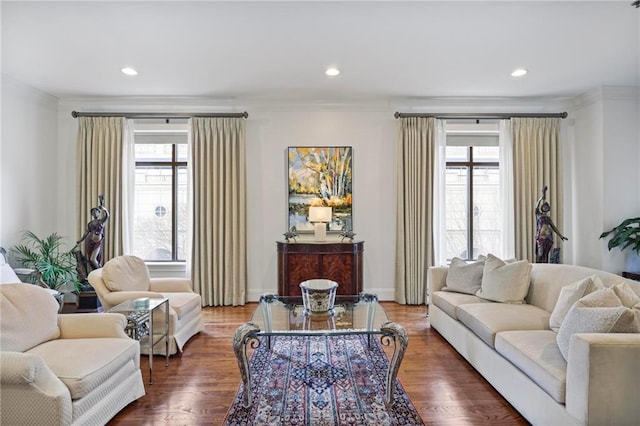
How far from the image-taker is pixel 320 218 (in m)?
4.93

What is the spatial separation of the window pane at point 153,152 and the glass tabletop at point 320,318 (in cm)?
326

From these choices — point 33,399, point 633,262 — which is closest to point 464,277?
point 633,262

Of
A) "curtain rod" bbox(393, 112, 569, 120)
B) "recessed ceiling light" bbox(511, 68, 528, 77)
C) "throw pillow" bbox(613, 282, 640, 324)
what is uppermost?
"recessed ceiling light" bbox(511, 68, 528, 77)

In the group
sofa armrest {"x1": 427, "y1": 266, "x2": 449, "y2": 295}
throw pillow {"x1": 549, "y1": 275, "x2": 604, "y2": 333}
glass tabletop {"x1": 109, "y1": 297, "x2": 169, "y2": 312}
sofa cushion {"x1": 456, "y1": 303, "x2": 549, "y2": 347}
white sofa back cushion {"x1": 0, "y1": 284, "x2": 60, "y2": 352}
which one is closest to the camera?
white sofa back cushion {"x1": 0, "y1": 284, "x2": 60, "y2": 352}

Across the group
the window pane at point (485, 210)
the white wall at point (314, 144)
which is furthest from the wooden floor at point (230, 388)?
the window pane at point (485, 210)

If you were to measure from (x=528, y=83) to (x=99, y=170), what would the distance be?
229 inches

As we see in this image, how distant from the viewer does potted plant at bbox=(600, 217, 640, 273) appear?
4.57 m

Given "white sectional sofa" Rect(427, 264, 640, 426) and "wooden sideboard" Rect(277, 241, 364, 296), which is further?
"wooden sideboard" Rect(277, 241, 364, 296)

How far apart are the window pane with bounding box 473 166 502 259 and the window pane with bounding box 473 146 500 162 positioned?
0.15 m

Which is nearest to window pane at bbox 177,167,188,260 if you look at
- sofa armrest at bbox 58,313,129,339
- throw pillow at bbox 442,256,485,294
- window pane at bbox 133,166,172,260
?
window pane at bbox 133,166,172,260

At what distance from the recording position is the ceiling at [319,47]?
3029 mm

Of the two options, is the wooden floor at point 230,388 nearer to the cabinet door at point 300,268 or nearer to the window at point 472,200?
the cabinet door at point 300,268

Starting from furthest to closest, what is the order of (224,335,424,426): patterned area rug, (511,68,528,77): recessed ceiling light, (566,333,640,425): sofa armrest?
1. (511,68,528,77): recessed ceiling light
2. (224,335,424,426): patterned area rug
3. (566,333,640,425): sofa armrest

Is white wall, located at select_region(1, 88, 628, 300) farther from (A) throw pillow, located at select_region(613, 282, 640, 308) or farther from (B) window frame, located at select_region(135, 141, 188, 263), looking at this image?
(A) throw pillow, located at select_region(613, 282, 640, 308)
